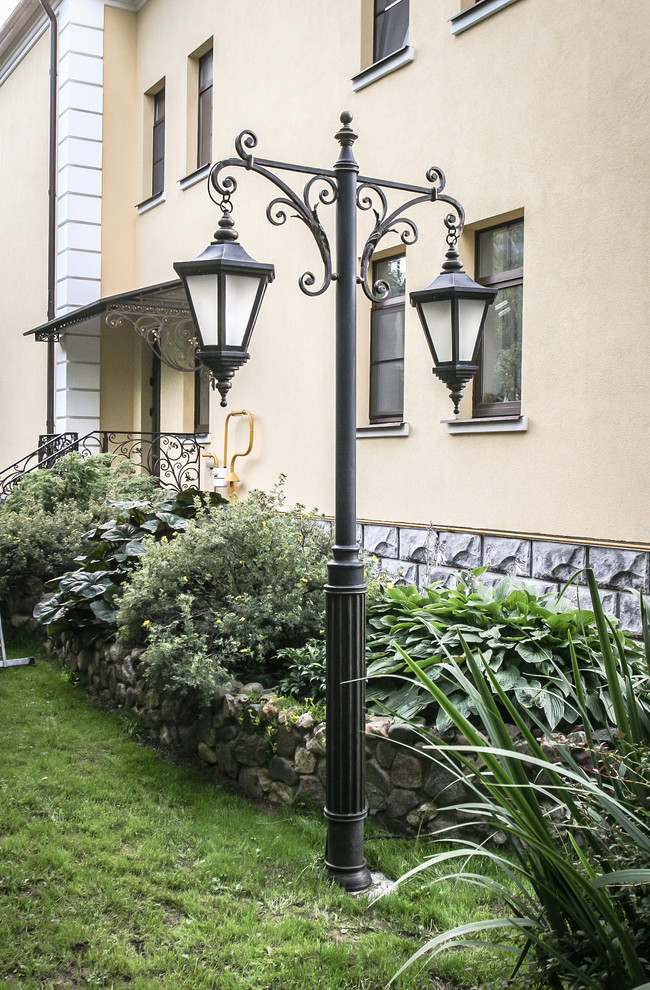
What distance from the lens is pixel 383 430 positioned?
25.8 feet

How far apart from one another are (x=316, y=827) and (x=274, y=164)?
2.83 metres

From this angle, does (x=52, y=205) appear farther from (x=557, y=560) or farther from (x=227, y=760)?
(x=227, y=760)

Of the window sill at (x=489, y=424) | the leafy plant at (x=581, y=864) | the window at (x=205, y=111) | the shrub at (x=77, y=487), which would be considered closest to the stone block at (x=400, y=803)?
the leafy plant at (x=581, y=864)

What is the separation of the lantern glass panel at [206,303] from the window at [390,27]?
17.8 feet

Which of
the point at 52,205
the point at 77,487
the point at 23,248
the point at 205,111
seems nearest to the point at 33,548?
the point at 77,487

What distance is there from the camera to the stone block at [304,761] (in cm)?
418

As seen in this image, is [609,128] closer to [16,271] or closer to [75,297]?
[75,297]

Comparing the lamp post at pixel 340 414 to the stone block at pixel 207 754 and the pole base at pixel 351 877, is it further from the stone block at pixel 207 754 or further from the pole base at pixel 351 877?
the stone block at pixel 207 754

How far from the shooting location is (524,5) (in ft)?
21.1

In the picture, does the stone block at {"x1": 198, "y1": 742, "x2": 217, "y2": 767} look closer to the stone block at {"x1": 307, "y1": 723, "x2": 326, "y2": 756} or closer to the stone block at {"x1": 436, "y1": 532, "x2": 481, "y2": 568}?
the stone block at {"x1": 307, "y1": 723, "x2": 326, "y2": 756}

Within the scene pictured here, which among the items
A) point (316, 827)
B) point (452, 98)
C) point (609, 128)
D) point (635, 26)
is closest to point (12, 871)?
point (316, 827)

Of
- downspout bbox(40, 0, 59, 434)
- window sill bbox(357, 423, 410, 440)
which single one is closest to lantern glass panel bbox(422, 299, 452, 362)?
window sill bbox(357, 423, 410, 440)

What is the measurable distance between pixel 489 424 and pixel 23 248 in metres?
12.8

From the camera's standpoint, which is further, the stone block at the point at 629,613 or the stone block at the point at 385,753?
the stone block at the point at 629,613
